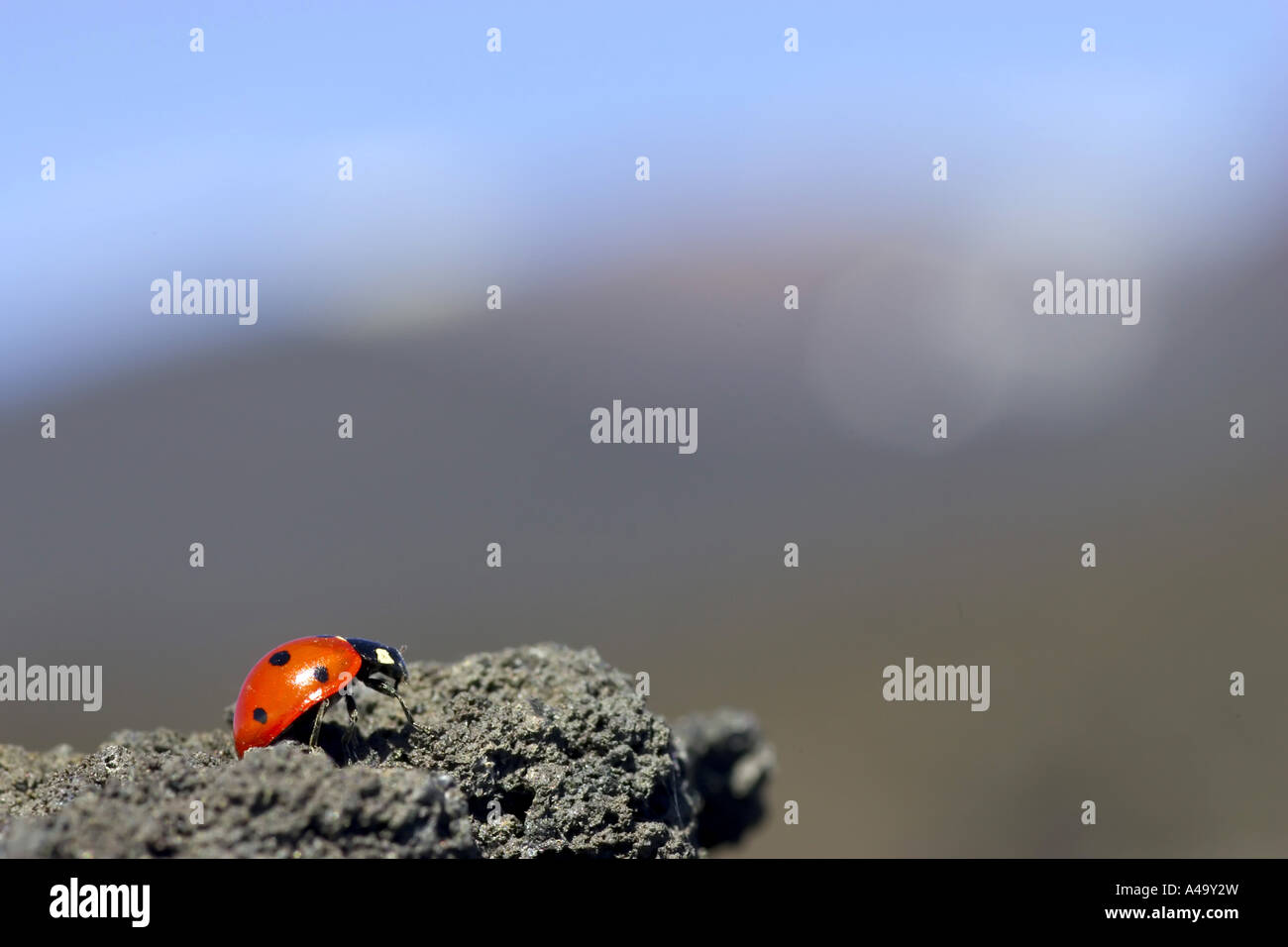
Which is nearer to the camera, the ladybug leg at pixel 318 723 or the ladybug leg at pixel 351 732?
the ladybug leg at pixel 318 723

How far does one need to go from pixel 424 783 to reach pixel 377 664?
1.56 meters

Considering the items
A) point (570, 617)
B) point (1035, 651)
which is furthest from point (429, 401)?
point (1035, 651)

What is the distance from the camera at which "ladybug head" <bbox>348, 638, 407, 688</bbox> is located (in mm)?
4215

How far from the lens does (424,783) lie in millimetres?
2738

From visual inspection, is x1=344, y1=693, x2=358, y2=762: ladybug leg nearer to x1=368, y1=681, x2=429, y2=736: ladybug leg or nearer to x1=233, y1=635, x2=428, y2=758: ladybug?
x1=233, y1=635, x2=428, y2=758: ladybug

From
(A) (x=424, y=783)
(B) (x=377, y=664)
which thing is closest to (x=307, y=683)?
(B) (x=377, y=664)

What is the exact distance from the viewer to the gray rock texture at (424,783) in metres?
2.58

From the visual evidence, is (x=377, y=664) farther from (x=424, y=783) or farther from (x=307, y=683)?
(x=424, y=783)

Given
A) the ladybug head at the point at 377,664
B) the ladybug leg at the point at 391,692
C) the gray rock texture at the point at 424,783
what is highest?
the ladybug head at the point at 377,664

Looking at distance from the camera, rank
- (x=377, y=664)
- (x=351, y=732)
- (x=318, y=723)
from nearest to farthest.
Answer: (x=318, y=723) → (x=351, y=732) → (x=377, y=664)

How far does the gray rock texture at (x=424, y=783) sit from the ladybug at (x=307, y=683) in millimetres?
152

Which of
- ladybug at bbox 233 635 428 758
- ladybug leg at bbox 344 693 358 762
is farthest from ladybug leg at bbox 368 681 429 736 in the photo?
ladybug leg at bbox 344 693 358 762

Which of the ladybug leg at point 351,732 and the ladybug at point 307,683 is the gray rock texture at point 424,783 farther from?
the ladybug at point 307,683

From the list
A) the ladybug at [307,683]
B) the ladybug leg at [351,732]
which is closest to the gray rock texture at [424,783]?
the ladybug leg at [351,732]
